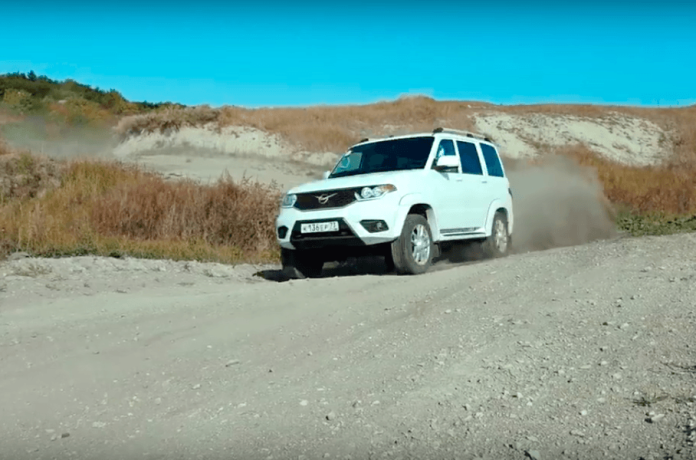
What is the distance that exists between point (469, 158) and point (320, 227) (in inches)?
130

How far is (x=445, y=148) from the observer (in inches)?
427

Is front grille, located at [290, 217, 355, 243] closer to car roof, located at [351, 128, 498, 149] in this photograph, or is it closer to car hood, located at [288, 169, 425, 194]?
car hood, located at [288, 169, 425, 194]

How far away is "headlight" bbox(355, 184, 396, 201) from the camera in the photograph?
364 inches

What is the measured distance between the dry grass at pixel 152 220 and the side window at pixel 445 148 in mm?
3965

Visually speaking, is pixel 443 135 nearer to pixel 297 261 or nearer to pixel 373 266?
pixel 373 266

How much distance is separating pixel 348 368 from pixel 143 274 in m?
5.68

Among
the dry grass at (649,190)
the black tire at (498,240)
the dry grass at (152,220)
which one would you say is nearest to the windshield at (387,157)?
the black tire at (498,240)

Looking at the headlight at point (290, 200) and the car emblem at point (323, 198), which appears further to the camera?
the headlight at point (290, 200)

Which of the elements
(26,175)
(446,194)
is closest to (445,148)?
(446,194)

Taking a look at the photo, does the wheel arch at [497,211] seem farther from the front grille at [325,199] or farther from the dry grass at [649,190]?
the dry grass at [649,190]

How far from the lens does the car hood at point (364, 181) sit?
9.37 meters

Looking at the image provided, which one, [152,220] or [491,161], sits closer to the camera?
[491,161]

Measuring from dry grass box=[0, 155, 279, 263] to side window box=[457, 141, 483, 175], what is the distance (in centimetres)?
393

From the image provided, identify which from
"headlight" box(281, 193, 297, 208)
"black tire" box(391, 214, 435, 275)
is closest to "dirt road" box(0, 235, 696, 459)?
"black tire" box(391, 214, 435, 275)
